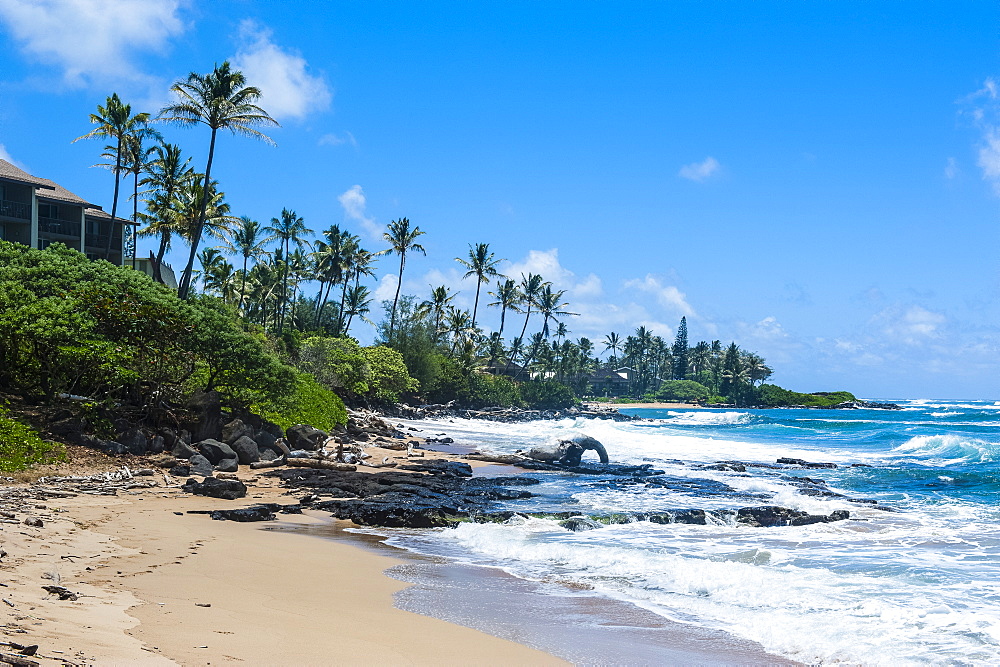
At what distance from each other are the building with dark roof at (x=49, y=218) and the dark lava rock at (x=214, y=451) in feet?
91.8

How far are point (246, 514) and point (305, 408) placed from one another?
43.6 ft

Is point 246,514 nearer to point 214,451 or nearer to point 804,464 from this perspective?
point 214,451

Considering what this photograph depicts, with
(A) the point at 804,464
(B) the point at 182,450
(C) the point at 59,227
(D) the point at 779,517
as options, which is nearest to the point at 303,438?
(B) the point at 182,450

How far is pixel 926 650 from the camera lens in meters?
7.64

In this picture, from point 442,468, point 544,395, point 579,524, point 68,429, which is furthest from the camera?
point 544,395

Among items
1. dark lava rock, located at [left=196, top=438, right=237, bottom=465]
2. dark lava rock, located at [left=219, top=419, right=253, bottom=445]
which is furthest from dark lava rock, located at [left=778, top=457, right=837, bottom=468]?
dark lava rock, located at [left=196, top=438, right=237, bottom=465]

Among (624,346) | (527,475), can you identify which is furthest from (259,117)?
(624,346)

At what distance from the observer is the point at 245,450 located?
20078 mm

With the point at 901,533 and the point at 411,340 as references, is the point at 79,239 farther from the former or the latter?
the point at 901,533

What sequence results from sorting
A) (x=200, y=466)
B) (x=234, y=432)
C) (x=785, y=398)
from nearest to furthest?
(x=200, y=466) → (x=234, y=432) → (x=785, y=398)

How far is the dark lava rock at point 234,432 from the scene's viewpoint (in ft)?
67.3

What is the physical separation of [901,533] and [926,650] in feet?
26.3

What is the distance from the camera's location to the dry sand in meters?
5.66

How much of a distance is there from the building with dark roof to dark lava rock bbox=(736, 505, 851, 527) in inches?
1543
